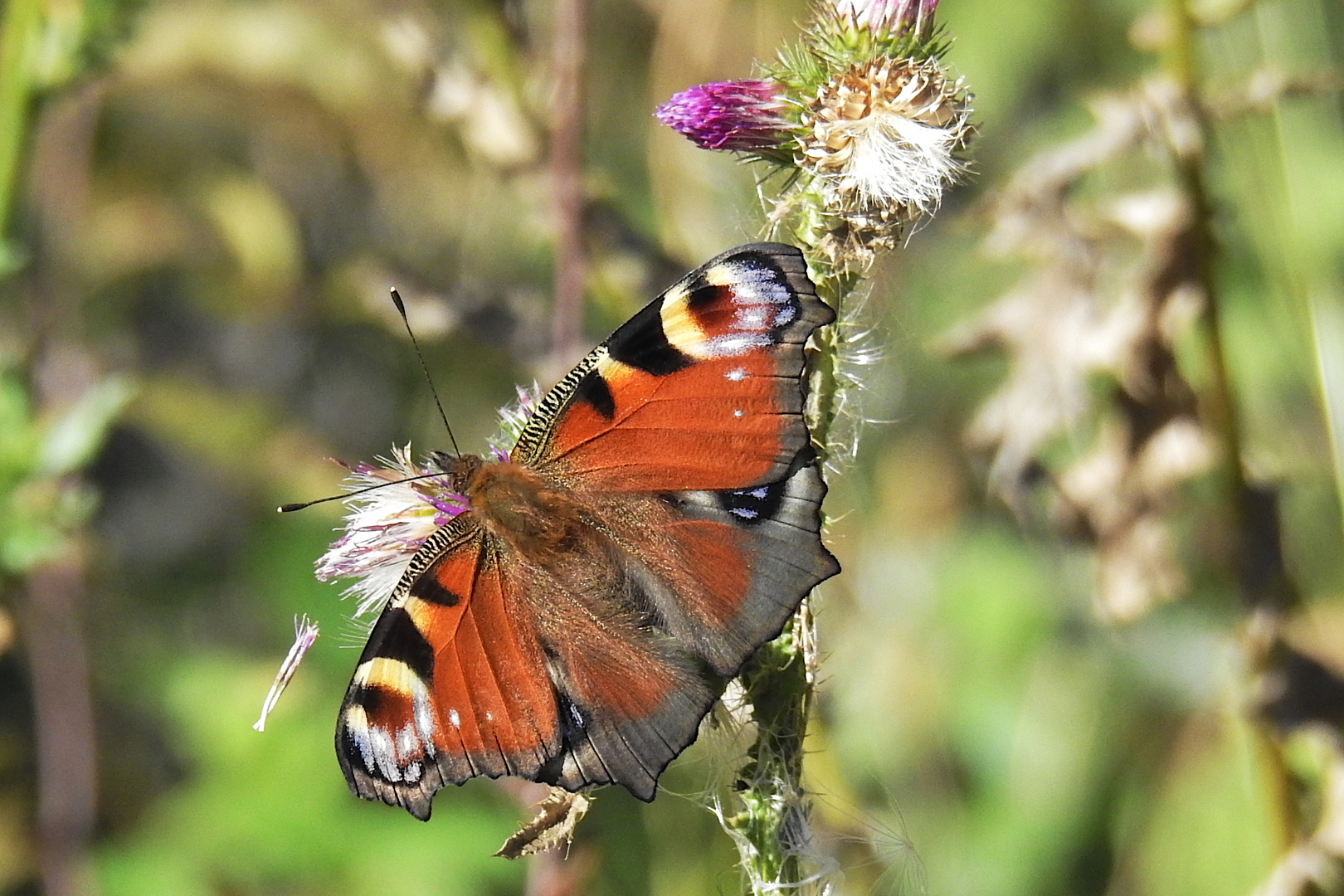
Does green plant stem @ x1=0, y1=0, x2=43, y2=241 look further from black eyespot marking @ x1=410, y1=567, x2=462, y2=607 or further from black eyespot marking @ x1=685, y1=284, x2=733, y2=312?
black eyespot marking @ x1=685, y1=284, x2=733, y2=312

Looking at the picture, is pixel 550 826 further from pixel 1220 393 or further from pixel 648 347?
pixel 1220 393

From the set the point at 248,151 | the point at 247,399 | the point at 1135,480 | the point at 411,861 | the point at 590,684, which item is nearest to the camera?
the point at 590,684

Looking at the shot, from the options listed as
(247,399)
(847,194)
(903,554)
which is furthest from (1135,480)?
(247,399)

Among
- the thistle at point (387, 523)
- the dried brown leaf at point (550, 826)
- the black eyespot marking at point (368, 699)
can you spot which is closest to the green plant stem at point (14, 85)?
the thistle at point (387, 523)

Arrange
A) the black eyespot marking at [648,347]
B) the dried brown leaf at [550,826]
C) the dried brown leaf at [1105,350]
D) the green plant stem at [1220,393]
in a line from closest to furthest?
the dried brown leaf at [550,826] → the black eyespot marking at [648,347] → the green plant stem at [1220,393] → the dried brown leaf at [1105,350]

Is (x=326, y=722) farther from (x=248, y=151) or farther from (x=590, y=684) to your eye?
(x=248, y=151)

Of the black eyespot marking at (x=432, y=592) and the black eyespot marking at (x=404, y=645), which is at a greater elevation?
the black eyespot marking at (x=432, y=592)

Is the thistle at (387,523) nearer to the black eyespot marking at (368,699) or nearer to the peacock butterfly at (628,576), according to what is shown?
the peacock butterfly at (628,576)

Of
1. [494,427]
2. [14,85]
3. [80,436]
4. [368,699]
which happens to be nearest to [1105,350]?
[368,699]
